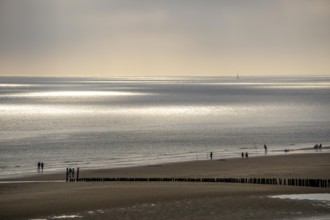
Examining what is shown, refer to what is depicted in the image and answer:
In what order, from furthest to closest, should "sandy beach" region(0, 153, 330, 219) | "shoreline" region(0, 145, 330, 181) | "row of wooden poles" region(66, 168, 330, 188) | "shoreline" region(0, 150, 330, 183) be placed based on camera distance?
"shoreline" region(0, 145, 330, 181) < "shoreline" region(0, 150, 330, 183) < "row of wooden poles" region(66, 168, 330, 188) < "sandy beach" region(0, 153, 330, 219)

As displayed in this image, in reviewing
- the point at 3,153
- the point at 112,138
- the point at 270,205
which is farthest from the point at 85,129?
the point at 270,205

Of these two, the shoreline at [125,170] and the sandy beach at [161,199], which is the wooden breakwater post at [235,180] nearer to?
the sandy beach at [161,199]

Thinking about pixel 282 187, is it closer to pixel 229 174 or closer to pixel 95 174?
pixel 229 174

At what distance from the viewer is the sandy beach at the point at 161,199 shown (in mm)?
37969

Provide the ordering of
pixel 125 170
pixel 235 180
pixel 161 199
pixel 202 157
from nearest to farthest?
1. pixel 161 199
2. pixel 235 180
3. pixel 125 170
4. pixel 202 157

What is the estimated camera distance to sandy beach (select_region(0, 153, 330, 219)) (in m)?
38.0

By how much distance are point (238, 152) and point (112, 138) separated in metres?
28.0

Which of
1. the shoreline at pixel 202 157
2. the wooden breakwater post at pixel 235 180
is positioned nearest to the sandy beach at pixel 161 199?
the wooden breakwater post at pixel 235 180

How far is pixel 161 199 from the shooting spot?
42.8 meters

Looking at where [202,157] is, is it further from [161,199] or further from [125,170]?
[161,199]

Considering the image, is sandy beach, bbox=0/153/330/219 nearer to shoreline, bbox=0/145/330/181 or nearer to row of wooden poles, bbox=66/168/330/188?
row of wooden poles, bbox=66/168/330/188

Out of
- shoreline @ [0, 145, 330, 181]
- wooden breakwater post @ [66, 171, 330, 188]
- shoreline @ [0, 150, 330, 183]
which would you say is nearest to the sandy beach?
shoreline @ [0, 150, 330, 183]

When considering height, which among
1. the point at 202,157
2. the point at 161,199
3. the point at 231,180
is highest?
the point at 202,157

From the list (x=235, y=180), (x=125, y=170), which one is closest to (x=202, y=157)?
(x=125, y=170)
